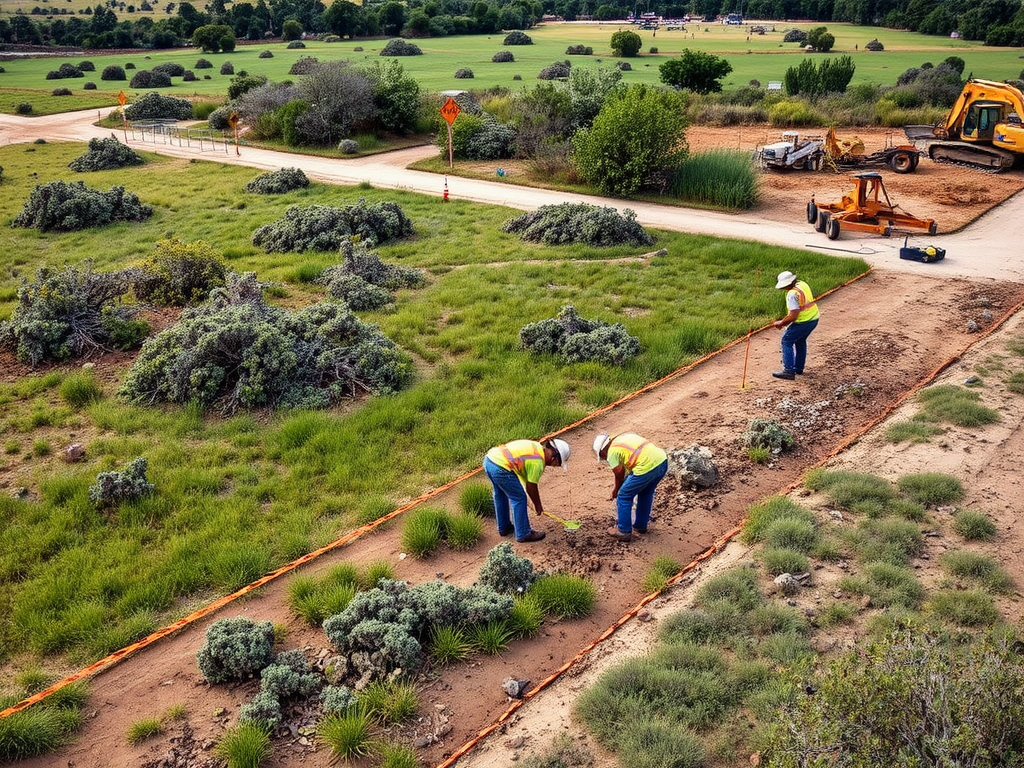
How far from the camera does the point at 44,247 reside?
67.2 feet

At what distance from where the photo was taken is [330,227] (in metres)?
19.5

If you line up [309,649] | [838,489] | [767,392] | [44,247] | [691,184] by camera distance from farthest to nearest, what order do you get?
[691,184] → [44,247] → [767,392] → [838,489] → [309,649]

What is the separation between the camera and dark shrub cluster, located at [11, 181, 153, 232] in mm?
22062

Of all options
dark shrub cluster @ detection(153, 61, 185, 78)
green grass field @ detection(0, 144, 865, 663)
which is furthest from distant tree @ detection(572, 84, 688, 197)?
dark shrub cluster @ detection(153, 61, 185, 78)

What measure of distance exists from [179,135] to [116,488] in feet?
106

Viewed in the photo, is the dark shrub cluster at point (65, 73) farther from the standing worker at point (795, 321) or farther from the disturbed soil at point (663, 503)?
the standing worker at point (795, 321)


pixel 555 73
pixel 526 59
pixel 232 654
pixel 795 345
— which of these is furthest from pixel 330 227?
pixel 526 59

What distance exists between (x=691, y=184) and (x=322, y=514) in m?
17.9

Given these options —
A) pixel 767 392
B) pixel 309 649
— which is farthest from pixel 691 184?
pixel 309 649

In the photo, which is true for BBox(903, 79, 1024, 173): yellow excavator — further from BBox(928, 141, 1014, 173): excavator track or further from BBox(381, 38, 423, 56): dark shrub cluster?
BBox(381, 38, 423, 56): dark shrub cluster

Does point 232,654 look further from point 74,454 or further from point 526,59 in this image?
point 526,59

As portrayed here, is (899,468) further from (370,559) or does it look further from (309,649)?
(309,649)

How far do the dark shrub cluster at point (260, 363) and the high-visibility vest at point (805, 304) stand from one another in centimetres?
611

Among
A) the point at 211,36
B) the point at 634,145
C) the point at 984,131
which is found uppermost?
the point at 211,36
